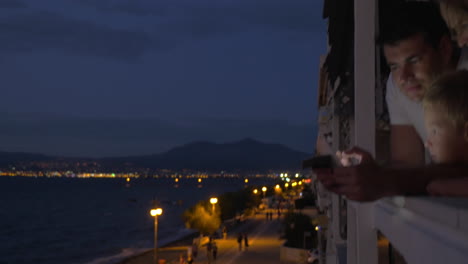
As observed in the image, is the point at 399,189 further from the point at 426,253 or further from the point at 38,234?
the point at 38,234

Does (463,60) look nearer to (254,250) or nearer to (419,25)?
(419,25)

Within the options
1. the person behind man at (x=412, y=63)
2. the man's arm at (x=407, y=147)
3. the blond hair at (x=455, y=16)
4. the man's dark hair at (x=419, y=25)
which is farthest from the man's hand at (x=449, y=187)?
the man's dark hair at (x=419, y=25)

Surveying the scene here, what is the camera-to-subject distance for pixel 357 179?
162cm

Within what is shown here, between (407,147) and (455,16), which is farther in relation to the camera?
(407,147)

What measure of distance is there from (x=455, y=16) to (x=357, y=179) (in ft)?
3.29

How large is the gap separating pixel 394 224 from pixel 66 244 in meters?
71.0

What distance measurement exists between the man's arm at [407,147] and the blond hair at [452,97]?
0.95 metres

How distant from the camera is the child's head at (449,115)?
1655 millimetres

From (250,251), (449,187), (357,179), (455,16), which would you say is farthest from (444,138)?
(250,251)

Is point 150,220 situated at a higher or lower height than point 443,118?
lower

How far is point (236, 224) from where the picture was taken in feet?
194

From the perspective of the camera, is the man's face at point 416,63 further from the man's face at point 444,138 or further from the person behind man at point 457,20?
the man's face at point 444,138

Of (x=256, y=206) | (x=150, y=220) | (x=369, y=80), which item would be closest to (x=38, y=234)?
(x=150, y=220)

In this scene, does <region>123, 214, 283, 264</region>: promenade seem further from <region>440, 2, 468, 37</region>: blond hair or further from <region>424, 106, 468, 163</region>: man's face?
<region>424, 106, 468, 163</region>: man's face
